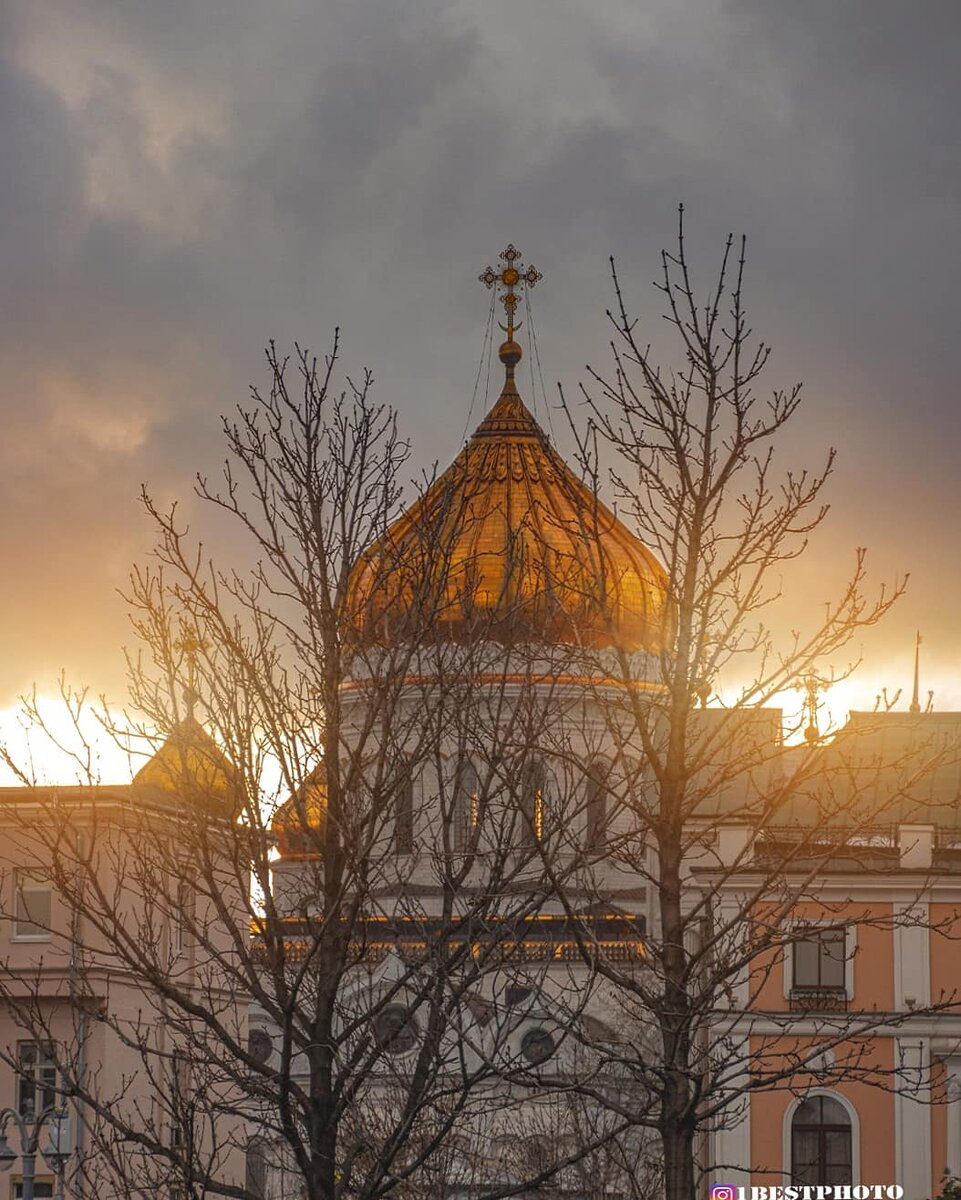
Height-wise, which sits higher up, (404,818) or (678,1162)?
(404,818)

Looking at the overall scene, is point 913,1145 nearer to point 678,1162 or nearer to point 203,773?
point 678,1162

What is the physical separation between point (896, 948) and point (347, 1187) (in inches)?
898

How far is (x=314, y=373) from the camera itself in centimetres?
1491

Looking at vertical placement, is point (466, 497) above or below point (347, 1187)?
above

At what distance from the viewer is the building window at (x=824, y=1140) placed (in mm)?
35562

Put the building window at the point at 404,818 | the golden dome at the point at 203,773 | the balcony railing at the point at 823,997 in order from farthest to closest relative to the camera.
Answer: the balcony railing at the point at 823,997, the building window at the point at 404,818, the golden dome at the point at 203,773

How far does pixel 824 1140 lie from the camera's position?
117 ft

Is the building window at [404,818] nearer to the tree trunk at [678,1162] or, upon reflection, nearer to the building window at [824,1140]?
the tree trunk at [678,1162]

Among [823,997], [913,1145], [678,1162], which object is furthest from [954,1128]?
[678,1162]

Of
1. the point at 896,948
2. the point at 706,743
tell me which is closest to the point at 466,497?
the point at 706,743

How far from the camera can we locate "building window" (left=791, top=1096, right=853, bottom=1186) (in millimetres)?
35562

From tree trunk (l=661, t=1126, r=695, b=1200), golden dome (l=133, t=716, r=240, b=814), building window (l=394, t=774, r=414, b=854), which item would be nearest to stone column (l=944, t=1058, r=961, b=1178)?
building window (l=394, t=774, r=414, b=854)

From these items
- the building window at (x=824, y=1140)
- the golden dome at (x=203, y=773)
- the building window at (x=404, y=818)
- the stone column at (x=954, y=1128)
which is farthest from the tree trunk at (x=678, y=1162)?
the building window at (x=824, y=1140)

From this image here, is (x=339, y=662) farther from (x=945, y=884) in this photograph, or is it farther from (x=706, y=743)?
(x=945, y=884)
